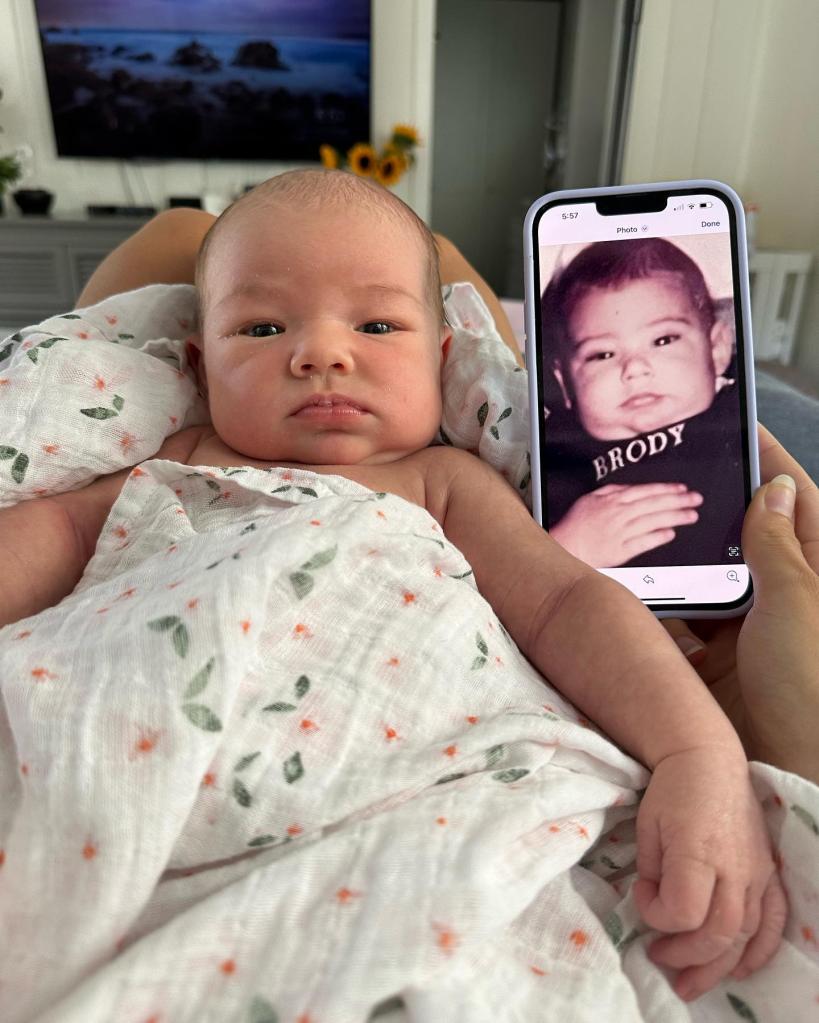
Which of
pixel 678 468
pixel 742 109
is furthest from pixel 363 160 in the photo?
pixel 678 468

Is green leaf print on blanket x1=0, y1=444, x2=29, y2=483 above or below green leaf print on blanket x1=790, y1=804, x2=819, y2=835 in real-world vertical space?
above

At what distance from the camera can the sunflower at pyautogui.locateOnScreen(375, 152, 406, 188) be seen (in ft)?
11.1

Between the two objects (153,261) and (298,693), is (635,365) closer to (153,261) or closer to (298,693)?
(298,693)

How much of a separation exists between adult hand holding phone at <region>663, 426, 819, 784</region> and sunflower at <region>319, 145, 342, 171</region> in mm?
3026

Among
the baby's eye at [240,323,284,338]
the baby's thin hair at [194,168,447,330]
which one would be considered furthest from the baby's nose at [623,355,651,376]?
the baby's eye at [240,323,284,338]

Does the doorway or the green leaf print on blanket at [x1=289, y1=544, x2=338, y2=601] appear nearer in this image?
the green leaf print on blanket at [x1=289, y1=544, x2=338, y2=601]

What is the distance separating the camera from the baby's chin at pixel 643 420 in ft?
2.33

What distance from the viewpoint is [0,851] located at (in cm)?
36

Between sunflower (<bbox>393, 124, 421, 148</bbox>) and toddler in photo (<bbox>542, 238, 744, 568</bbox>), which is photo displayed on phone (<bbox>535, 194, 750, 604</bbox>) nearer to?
toddler in photo (<bbox>542, 238, 744, 568</bbox>)

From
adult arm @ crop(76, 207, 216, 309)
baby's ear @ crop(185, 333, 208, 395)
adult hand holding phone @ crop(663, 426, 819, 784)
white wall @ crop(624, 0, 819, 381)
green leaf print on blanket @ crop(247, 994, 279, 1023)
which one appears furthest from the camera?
white wall @ crop(624, 0, 819, 381)

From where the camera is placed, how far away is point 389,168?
3398 millimetres

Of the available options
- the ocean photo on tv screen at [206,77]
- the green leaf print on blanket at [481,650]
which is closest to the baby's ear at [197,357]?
the green leaf print on blanket at [481,650]

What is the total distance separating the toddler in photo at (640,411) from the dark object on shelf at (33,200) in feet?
11.4

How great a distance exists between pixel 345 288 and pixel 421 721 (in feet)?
1.38
